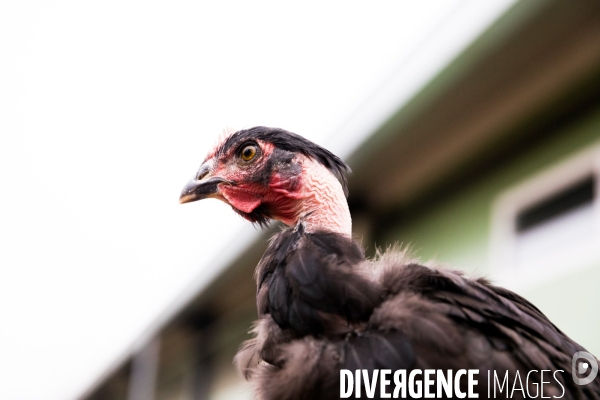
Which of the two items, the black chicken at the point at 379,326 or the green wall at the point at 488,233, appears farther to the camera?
the green wall at the point at 488,233

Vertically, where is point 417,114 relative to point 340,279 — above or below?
above

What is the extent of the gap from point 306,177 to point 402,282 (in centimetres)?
61

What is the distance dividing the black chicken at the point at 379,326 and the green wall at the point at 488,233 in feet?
3.41

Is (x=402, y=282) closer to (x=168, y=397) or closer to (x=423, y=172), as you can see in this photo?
(x=423, y=172)

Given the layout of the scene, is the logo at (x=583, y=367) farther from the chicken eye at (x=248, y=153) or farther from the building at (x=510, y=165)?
the building at (x=510, y=165)

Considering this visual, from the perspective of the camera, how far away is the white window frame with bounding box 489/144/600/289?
139 inches

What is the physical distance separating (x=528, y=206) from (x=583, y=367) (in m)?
2.34

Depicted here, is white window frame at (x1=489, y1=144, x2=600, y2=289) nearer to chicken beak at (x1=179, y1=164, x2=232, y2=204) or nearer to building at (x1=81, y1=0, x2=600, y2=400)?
building at (x1=81, y1=0, x2=600, y2=400)

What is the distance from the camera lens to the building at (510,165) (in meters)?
3.35

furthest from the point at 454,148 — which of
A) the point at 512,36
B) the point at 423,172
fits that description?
the point at 512,36

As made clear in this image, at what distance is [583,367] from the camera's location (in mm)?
1822

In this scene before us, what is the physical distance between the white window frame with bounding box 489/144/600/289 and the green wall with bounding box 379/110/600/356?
0.04 metres

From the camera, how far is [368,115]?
411cm

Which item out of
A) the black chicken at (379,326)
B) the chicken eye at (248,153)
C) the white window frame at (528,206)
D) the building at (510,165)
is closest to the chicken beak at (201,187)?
the chicken eye at (248,153)
